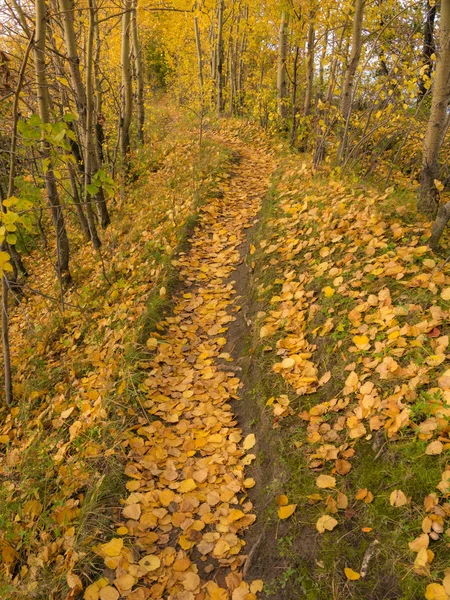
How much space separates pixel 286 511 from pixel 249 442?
2.07 ft

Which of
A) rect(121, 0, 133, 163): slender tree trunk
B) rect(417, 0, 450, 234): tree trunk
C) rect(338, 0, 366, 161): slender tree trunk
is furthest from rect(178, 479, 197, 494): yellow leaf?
rect(121, 0, 133, 163): slender tree trunk

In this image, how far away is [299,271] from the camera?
12.7 feet

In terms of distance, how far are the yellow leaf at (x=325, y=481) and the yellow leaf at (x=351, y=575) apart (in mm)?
406

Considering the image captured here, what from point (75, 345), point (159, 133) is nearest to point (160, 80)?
point (159, 133)

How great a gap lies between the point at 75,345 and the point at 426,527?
13.3ft

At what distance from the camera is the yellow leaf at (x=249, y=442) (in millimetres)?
2730

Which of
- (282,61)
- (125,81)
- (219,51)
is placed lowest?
(125,81)

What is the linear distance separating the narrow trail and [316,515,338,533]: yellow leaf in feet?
1.38

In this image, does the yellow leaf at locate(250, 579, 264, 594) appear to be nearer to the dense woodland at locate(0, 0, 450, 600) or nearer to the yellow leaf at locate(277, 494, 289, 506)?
the dense woodland at locate(0, 0, 450, 600)

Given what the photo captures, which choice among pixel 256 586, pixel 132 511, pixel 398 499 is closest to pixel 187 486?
pixel 132 511

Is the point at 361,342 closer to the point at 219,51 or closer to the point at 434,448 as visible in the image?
the point at 434,448

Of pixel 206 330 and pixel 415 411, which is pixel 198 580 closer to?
pixel 415 411

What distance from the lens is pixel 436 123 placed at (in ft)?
12.5

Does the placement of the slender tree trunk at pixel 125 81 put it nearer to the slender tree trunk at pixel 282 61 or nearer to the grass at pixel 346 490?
the slender tree trunk at pixel 282 61
